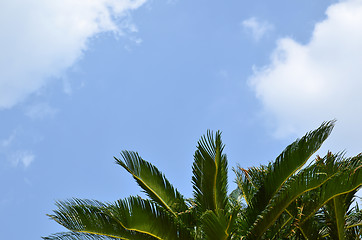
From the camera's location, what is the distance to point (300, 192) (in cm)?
785

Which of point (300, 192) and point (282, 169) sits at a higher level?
point (282, 169)

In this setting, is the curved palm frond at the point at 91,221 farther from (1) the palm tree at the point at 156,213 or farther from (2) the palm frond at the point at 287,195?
(2) the palm frond at the point at 287,195

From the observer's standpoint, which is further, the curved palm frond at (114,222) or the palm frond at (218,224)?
the curved palm frond at (114,222)

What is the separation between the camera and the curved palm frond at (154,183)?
8805 mm

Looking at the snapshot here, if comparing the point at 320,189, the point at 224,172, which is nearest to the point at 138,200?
the point at 224,172

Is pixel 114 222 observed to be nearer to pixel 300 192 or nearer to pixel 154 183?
pixel 154 183

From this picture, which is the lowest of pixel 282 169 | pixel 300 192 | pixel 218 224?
pixel 218 224

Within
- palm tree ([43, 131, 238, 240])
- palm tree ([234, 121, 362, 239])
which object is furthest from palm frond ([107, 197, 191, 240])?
palm tree ([234, 121, 362, 239])

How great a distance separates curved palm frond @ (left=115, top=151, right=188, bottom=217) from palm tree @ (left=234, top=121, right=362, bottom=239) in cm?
118

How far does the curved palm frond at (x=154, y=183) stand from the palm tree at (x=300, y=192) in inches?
46.6

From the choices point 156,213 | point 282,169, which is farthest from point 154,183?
point 282,169

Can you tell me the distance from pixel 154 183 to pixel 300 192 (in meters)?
2.58

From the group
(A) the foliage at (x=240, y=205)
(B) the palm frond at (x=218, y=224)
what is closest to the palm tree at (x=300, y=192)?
(A) the foliage at (x=240, y=205)

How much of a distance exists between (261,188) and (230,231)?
120 cm
